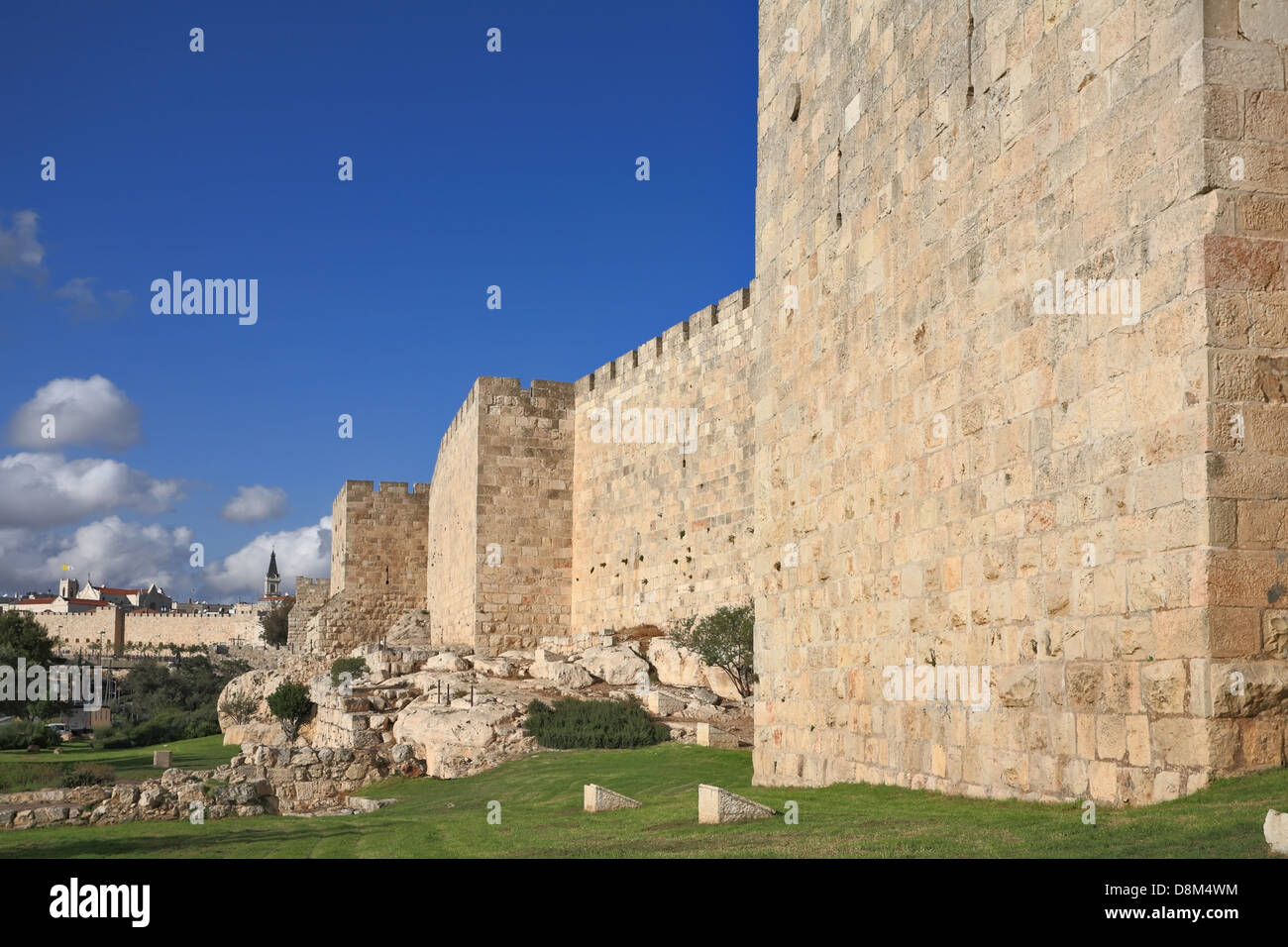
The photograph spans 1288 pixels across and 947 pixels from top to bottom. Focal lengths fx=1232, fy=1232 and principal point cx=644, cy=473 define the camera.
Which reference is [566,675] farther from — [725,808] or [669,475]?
[725,808]

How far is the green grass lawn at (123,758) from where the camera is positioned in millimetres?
17538

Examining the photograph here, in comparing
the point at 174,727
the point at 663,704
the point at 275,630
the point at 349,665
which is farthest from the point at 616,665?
the point at 275,630

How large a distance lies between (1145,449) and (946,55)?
3120 mm

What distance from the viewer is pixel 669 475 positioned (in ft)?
72.2

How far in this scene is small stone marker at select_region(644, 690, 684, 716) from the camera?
56.3 ft

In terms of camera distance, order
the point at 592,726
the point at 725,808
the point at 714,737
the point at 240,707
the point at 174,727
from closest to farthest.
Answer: the point at 725,808 → the point at 714,737 → the point at 592,726 → the point at 240,707 → the point at 174,727

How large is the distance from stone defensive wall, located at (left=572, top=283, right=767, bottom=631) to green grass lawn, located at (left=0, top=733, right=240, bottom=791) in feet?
24.8

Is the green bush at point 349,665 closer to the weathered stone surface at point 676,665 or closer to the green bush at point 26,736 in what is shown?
the green bush at point 26,736

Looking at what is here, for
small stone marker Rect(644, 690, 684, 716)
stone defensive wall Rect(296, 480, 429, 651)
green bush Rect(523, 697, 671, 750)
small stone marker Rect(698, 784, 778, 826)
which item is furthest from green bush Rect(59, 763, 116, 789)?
stone defensive wall Rect(296, 480, 429, 651)

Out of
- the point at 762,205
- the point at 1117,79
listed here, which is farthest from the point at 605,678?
Answer: the point at 1117,79

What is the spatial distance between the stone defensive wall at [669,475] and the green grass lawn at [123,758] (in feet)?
24.8

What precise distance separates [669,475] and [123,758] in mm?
11889

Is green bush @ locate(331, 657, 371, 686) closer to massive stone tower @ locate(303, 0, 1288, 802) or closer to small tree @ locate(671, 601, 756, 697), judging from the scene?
small tree @ locate(671, 601, 756, 697)
